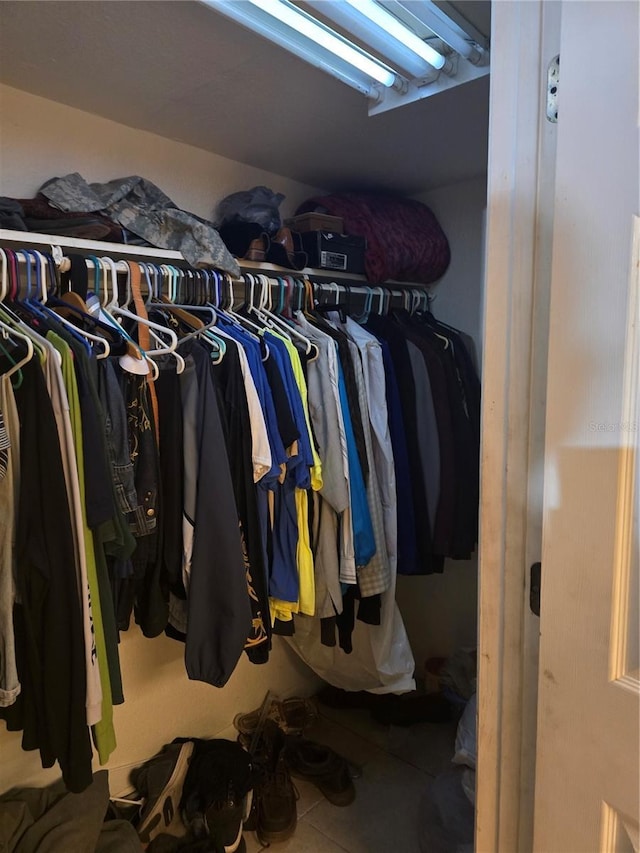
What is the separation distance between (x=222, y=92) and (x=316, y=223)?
56 cm

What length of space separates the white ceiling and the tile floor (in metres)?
2.16

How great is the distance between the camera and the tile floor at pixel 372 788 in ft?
5.61

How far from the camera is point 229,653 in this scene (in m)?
1.29

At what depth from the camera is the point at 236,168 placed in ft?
6.54

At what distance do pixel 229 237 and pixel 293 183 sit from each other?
1.98ft

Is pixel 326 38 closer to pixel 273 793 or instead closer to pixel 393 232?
pixel 393 232

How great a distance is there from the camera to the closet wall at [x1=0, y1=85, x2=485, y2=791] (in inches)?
61.2

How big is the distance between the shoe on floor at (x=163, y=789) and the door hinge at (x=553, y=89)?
1.99m

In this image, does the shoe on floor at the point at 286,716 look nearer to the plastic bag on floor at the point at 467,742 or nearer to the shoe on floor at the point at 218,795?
the shoe on floor at the point at 218,795

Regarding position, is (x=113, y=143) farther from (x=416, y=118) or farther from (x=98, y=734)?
(x=98, y=734)

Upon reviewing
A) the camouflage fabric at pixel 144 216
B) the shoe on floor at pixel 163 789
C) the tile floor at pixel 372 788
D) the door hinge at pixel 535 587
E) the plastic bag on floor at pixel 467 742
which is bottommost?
the tile floor at pixel 372 788

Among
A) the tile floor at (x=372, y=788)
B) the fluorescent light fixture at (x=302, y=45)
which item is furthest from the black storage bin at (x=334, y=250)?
the tile floor at (x=372, y=788)

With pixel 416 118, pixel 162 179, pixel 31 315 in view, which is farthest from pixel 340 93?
pixel 31 315

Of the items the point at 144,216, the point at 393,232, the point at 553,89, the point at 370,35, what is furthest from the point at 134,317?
the point at 393,232
